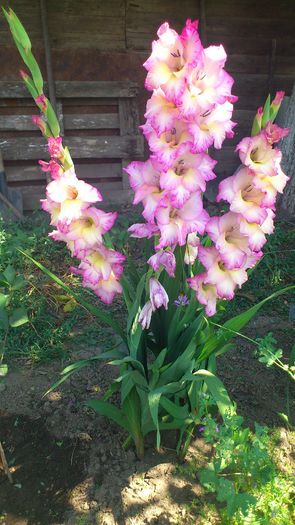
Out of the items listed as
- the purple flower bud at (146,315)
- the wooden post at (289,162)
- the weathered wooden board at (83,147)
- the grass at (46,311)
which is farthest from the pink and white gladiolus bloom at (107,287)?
the weathered wooden board at (83,147)

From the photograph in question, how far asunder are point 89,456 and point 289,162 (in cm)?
281

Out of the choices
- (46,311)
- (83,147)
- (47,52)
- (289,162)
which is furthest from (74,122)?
(46,311)

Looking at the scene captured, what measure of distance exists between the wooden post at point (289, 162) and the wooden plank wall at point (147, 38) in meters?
1.23

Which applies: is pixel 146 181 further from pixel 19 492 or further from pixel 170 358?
pixel 19 492

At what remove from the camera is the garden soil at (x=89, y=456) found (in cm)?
173

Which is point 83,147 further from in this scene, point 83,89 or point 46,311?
point 46,311

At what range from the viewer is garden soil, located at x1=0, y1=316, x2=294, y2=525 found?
1726 mm

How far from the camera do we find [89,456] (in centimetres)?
192

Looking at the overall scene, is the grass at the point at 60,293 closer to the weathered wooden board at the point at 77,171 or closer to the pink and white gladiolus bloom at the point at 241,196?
the weathered wooden board at the point at 77,171

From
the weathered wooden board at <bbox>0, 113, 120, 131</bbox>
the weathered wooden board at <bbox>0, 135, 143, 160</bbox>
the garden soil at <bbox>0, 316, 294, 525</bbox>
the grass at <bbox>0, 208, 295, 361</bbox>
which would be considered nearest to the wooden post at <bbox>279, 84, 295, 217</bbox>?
the grass at <bbox>0, 208, 295, 361</bbox>

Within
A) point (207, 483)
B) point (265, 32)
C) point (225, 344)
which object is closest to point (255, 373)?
point (225, 344)

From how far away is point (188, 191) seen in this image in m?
1.21

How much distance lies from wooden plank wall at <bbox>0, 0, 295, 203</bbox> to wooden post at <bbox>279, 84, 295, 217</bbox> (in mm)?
1226

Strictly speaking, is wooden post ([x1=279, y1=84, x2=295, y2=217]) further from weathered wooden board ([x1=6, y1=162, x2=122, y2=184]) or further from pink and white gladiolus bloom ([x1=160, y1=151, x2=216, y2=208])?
pink and white gladiolus bloom ([x1=160, y1=151, x2=216, y2=208])
